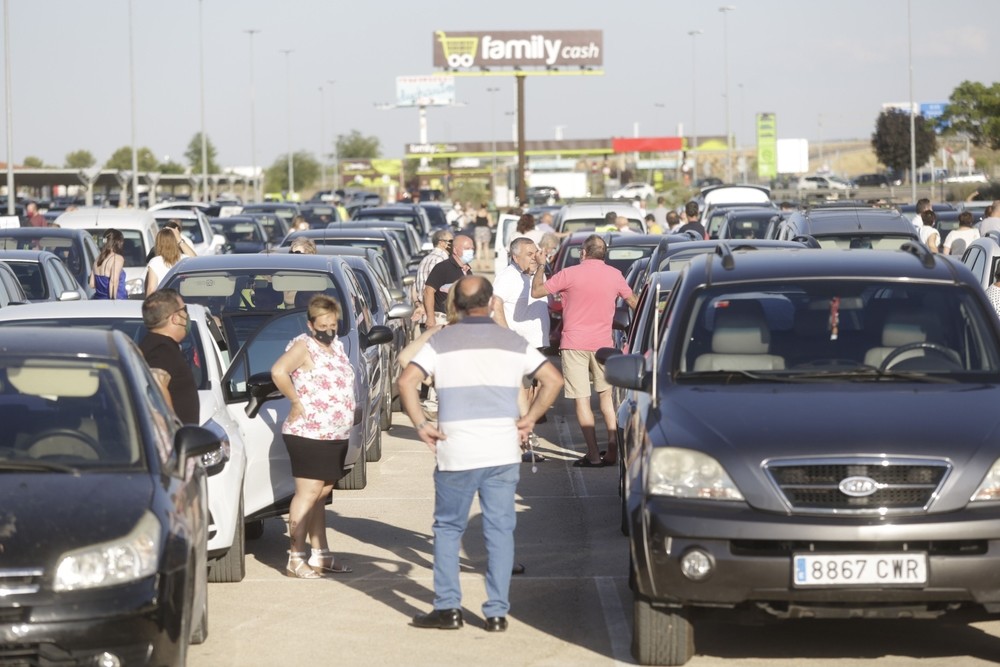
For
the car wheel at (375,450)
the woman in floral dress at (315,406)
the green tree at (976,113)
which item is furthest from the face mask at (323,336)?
the green tree at (976,113)

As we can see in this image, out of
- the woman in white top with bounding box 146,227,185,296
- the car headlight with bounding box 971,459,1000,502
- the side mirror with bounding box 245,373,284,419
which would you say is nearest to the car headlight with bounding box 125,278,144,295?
the woman in white top with bounding box 146,227,185,296

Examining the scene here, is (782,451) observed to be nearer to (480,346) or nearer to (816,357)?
(816,357)

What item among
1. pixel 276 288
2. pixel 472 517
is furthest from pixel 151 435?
pixel 276 288

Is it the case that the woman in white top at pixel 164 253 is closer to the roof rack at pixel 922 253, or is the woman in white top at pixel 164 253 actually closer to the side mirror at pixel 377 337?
the side mirror at pixel 377 337

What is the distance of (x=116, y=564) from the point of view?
610cm

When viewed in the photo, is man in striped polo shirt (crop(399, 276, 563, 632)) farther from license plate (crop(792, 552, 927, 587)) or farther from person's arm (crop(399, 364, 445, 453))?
license plate (crop(792, 552, 927, 587))

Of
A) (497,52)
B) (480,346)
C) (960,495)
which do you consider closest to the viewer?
(960,495)

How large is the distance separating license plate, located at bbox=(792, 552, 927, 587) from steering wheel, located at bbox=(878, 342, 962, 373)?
137cm

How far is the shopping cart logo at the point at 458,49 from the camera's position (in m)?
78.2

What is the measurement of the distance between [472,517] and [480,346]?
13.6ft

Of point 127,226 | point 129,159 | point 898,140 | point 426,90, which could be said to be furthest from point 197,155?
Answer: point 127,226

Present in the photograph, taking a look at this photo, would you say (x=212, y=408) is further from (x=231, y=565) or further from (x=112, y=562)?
(x=112, y=562)

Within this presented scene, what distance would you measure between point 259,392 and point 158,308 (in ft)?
3.46

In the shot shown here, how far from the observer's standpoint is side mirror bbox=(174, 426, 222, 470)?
695 cm
